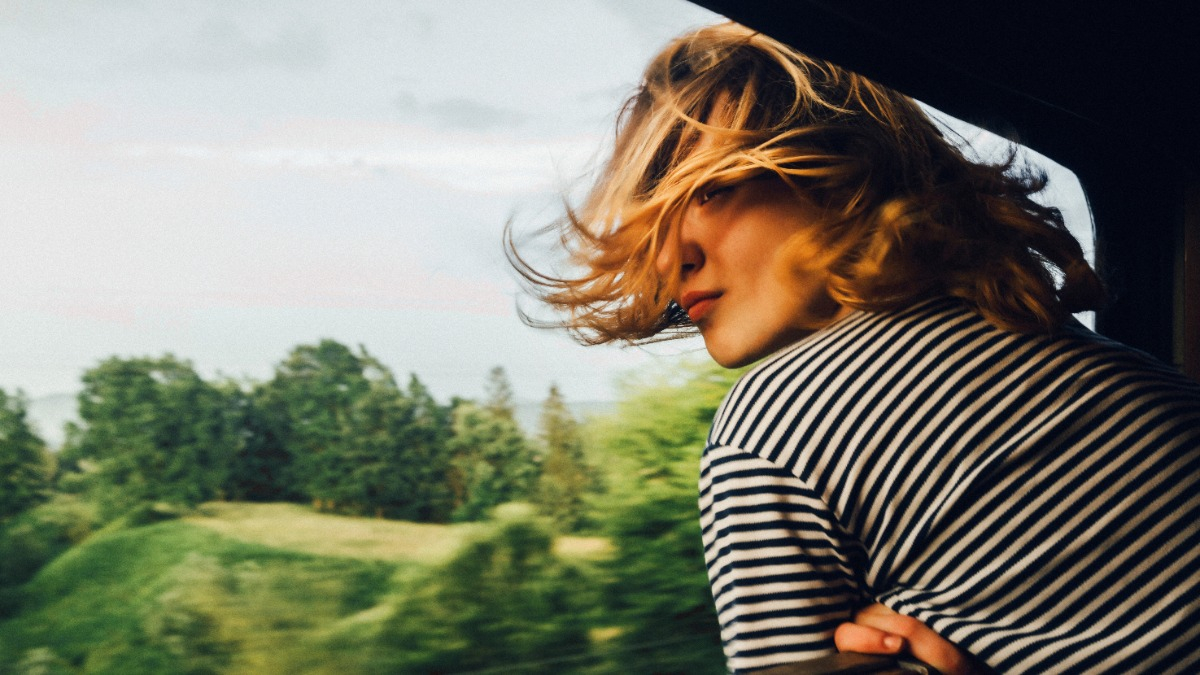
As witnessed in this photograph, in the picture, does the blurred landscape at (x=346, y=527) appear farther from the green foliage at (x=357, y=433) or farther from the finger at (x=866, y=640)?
the finger at (x=866, y=640)

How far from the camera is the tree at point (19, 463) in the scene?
243cm

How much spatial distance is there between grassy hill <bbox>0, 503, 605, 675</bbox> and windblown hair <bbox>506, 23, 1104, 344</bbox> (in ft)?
4.45

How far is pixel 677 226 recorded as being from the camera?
165cm

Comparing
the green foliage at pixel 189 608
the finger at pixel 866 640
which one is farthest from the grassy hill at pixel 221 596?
the finger at pixel 866 640

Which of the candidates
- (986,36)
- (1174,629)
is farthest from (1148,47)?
(1174,629)

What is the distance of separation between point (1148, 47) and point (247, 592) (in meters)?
2.67

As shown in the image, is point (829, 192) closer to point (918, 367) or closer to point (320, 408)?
point (918, 367)

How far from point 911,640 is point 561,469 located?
2.11 metres

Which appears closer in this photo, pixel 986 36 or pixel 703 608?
pixel 986 36

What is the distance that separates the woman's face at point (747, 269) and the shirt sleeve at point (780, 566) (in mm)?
406

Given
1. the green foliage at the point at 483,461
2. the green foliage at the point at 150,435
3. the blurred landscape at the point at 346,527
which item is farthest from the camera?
the green foliage at the point at 483,461

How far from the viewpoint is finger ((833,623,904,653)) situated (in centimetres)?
116

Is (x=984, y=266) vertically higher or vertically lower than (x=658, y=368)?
lower

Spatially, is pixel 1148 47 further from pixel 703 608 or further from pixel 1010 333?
pixel 703 608
